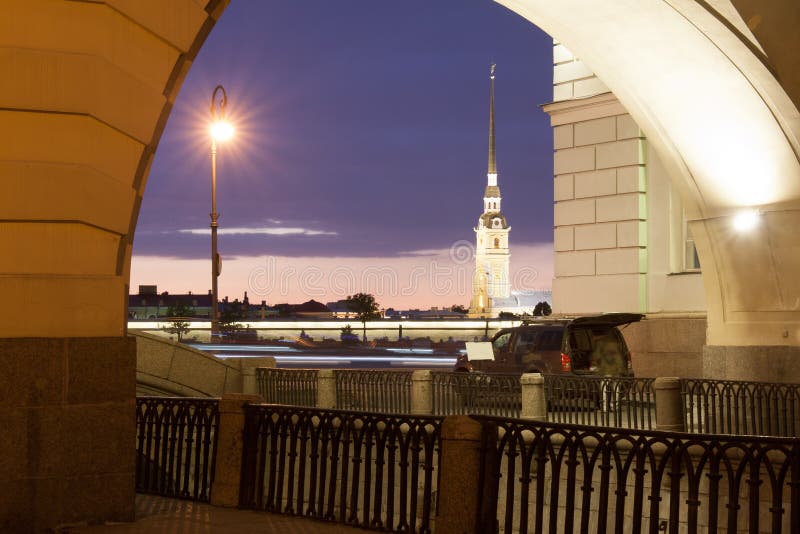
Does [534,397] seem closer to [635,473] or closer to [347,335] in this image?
[635,473]

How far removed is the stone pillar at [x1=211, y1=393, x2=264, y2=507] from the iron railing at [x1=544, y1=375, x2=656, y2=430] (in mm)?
7792

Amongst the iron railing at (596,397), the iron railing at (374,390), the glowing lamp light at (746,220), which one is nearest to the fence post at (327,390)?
the iron railing at (374,390)

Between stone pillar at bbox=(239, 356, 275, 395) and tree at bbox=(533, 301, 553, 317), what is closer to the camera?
stone pillar at bbox=(239, 356, 275, 395)

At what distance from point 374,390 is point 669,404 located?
315 inches

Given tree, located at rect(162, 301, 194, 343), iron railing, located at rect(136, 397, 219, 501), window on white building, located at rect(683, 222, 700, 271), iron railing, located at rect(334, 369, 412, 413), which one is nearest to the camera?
iron railing, located at rect(136, 397, 219, 501)

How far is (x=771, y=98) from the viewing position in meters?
16.1

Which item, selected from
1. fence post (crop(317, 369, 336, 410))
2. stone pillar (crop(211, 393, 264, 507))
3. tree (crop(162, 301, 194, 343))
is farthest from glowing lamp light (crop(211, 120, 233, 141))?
stone pillar (crop(211, 393, 264, 507))

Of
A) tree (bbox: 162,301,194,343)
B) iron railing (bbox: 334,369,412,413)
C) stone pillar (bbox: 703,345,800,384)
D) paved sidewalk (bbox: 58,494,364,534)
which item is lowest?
paved sidewalk (bbox: 58,494,364,534)

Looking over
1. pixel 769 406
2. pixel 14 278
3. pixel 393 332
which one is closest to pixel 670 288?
pixel 769 406

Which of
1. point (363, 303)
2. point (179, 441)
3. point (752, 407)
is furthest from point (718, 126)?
point (363, 303)

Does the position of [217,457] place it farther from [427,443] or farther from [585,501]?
[585,501]

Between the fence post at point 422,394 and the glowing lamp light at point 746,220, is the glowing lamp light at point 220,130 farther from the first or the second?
the glowing lamp light at point 746,220

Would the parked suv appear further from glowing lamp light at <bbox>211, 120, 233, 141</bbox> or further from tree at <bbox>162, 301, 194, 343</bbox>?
tree at <bbox>162, 301, 194, 343</bbox>

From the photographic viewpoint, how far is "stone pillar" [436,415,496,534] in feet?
27.9
